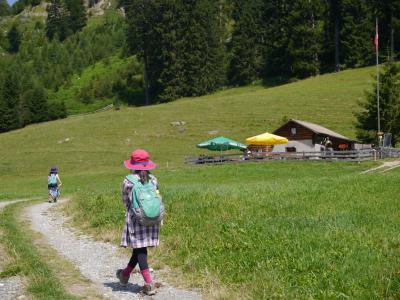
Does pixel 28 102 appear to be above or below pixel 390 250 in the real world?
above

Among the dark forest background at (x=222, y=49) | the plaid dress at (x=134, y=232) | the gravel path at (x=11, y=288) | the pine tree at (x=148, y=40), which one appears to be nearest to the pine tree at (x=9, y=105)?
the dark forest background at (x=222, y=49)

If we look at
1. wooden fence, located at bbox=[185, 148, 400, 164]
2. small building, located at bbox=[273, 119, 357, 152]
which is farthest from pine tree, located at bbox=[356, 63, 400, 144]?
wooden fence, located at bbox=[185, 148, 400, 164]

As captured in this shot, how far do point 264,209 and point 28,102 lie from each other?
75550 mm

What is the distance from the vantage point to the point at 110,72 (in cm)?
12106

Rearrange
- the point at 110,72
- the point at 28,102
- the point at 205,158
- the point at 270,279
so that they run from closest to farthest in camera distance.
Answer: the point at 270,279 < the point at 205,158 < the point at 28,102 < the point at 110,72

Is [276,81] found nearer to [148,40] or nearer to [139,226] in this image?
[148,40]

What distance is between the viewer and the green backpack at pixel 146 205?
26.7 feet

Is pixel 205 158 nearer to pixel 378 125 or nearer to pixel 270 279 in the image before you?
pixel 378 125

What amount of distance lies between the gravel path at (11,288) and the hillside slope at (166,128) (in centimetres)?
3604

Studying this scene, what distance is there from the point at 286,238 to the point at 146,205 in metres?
2.84

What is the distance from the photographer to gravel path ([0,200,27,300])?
26.9 ft

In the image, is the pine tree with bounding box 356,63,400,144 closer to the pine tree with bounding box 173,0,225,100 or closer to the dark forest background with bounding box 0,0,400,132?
the dark forest background with bounding box 0,0,400,132

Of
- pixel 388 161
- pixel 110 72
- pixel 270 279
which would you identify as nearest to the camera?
pixel 270 279

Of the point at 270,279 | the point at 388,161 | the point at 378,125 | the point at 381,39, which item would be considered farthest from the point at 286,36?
the point at 270,279
